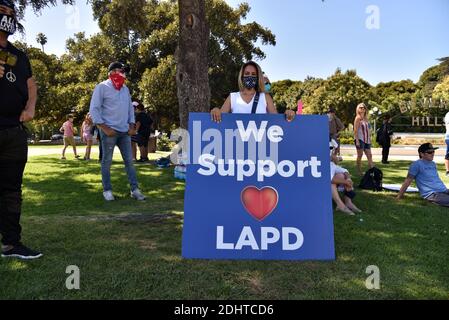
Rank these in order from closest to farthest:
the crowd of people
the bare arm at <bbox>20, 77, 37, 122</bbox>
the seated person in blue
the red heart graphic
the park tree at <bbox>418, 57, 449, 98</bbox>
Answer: the crowd of people, the bare arm at <bbox>20, 77, 37, 122</bbox>, the red heart graphic, the seated person in blue, the park tree at <bbox>418, 57, 449, 98</bbox>

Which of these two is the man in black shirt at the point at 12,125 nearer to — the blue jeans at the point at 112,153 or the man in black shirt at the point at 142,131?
the blue jeans at the point at 112,153

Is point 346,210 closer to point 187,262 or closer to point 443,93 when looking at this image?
point 187,262

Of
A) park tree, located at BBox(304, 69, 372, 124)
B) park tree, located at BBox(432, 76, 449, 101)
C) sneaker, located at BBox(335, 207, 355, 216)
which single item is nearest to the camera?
sneaker, located at BBox(335, 207, 355, 216)

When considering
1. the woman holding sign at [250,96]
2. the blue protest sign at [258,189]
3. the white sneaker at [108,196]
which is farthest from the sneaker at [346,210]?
the white sneaker at [108,196]

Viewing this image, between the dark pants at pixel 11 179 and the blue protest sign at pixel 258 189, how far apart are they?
1.41m

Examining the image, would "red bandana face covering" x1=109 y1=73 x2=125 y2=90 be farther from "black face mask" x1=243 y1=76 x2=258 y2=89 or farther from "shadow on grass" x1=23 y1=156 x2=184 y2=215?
"black face mask" x1=243 y1=76 x2=258 y2=89

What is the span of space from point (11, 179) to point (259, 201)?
2082 mm

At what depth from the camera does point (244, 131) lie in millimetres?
3764

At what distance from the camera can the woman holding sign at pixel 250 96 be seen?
13.6 ft

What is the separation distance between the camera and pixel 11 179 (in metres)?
3.48

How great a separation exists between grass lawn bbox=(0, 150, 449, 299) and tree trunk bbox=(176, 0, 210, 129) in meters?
3.19

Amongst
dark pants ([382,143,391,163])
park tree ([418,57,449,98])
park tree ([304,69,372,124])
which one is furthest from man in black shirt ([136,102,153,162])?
park tree ([418,57,449,98])

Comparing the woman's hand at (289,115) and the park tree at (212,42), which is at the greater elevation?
the park tree at (212,42)

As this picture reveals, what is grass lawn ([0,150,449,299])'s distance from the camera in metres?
2.90
